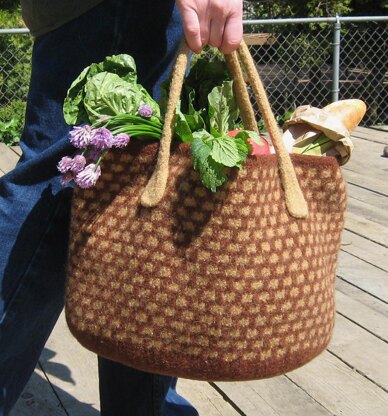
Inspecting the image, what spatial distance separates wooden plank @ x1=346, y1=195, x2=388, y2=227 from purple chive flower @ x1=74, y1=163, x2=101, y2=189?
2.85 m

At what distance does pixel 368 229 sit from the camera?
3920 mm

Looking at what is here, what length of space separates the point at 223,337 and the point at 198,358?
0.06 m

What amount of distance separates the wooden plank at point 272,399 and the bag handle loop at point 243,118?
102cm

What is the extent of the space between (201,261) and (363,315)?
5.59 feet

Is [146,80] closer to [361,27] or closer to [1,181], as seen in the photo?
[1,181]

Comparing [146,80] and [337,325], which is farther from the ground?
[146,80]

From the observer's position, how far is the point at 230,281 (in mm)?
1318

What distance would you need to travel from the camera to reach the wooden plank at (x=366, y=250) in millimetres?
3463

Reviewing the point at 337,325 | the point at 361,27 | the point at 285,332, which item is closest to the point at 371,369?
the point at 337,325

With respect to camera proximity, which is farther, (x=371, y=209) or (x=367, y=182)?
(x=367, y=182)

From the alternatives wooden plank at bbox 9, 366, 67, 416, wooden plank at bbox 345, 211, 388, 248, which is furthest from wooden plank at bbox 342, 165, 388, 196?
wooden plank at bbox 9, 366, 67, 416

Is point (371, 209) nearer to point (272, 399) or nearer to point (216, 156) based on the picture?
point (272, 399)

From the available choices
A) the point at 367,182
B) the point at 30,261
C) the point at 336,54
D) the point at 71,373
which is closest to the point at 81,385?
the point at 71,373

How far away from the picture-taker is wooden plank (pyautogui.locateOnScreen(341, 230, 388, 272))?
346 centimetres
